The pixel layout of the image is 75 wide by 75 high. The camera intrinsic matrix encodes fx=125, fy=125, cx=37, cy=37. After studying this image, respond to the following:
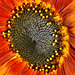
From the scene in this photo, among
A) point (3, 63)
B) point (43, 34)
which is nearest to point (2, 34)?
point (3, 63)

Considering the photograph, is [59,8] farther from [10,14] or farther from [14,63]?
[14,63]

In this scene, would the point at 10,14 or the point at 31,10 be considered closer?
the point at 31,10
